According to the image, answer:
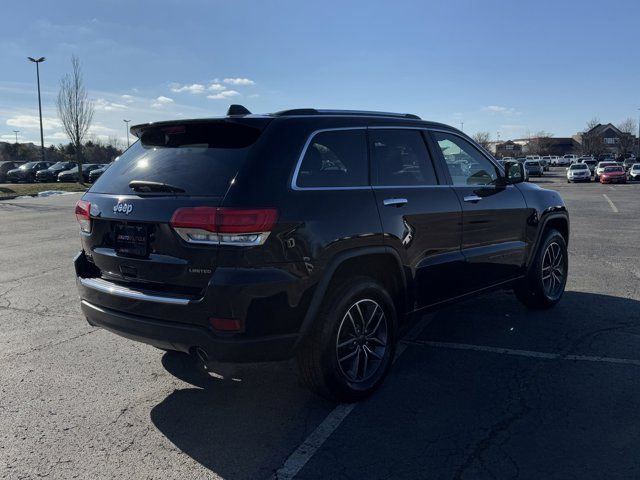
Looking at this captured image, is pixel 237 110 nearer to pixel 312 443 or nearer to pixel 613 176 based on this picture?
pixel 312 443

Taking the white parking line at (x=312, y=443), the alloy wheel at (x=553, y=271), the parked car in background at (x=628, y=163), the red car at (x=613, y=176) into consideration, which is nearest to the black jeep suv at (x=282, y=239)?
the white parking line at (x=312, y=443)

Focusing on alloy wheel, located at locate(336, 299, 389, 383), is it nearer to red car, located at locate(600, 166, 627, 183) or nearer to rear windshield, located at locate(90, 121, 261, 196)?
rear windshield, located at locate(90, 121, 261, 196)

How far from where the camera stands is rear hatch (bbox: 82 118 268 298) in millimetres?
3129

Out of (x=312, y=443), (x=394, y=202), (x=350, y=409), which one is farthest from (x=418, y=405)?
(x=394, y=202)

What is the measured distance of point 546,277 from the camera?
581 centimetres

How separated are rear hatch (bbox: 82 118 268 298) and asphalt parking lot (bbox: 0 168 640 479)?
881 millimetres

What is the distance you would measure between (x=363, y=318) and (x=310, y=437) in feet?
2.97

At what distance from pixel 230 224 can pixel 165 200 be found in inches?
19.9

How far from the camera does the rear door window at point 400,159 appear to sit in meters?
3.93

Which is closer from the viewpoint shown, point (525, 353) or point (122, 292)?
point (122, 292)

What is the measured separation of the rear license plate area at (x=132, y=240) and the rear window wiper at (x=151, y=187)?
0.23 metres

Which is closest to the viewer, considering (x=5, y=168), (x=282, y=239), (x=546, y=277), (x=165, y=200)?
(x=282, y=239)

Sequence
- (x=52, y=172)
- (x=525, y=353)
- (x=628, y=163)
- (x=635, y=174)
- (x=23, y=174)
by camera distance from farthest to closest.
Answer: (x=628, y=163) < (x=52, y=172) < (x=23, y=174) < (x=635, y=174) < (x=525, y=353)

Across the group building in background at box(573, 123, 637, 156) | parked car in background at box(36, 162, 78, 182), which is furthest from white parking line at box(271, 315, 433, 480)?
building in background at box(573, 123, 637, 156)
